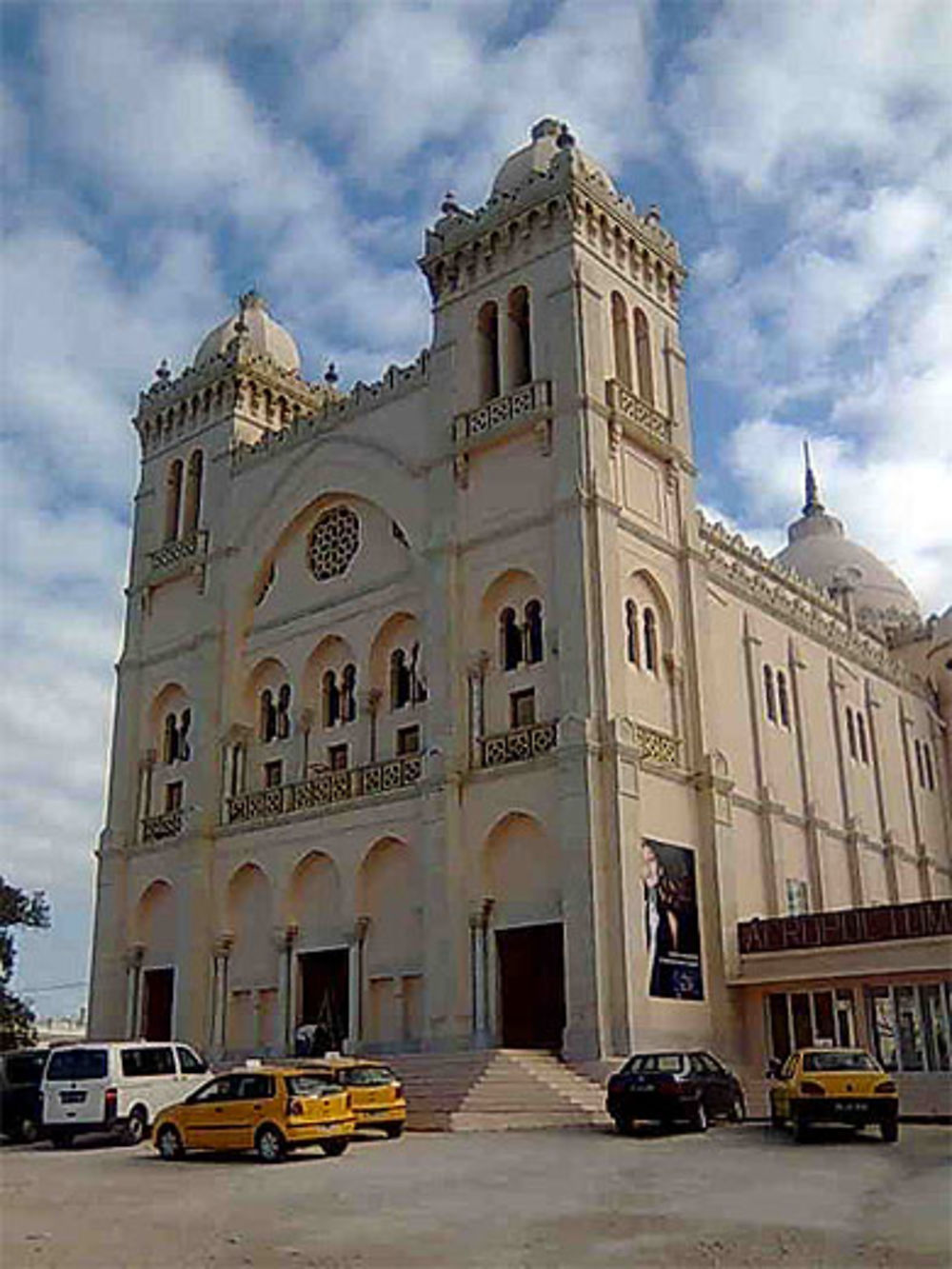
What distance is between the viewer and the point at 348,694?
3459cm

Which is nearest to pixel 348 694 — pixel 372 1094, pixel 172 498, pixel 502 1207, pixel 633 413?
pixel 633 413

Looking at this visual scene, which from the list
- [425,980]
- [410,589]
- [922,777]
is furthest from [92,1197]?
[922,777]

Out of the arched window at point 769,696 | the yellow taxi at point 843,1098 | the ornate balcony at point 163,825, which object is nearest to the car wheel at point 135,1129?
the yellow taxi at point 843,1098

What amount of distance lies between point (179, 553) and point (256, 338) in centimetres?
742

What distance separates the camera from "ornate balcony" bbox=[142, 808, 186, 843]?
36.6 metres

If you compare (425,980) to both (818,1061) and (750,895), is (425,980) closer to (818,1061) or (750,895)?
(750,895)

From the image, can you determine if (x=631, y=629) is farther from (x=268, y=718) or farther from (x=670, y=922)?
(x=268, y=718)

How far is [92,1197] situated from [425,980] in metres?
15.1

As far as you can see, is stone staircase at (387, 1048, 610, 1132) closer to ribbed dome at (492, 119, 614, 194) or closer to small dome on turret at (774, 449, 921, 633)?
ribbed dome at (492, 119, 614, 194)

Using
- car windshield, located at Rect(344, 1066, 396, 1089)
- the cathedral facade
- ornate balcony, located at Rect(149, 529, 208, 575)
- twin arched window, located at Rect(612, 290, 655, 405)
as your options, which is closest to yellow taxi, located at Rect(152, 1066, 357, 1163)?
car windshield, located at Rect(344, 1066, 396, 1089)

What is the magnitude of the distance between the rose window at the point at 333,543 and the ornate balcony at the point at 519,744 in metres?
7.96

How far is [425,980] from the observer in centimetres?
2889

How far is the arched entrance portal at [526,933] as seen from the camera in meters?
28.0

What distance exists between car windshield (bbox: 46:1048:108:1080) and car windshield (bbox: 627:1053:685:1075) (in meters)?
8.57
